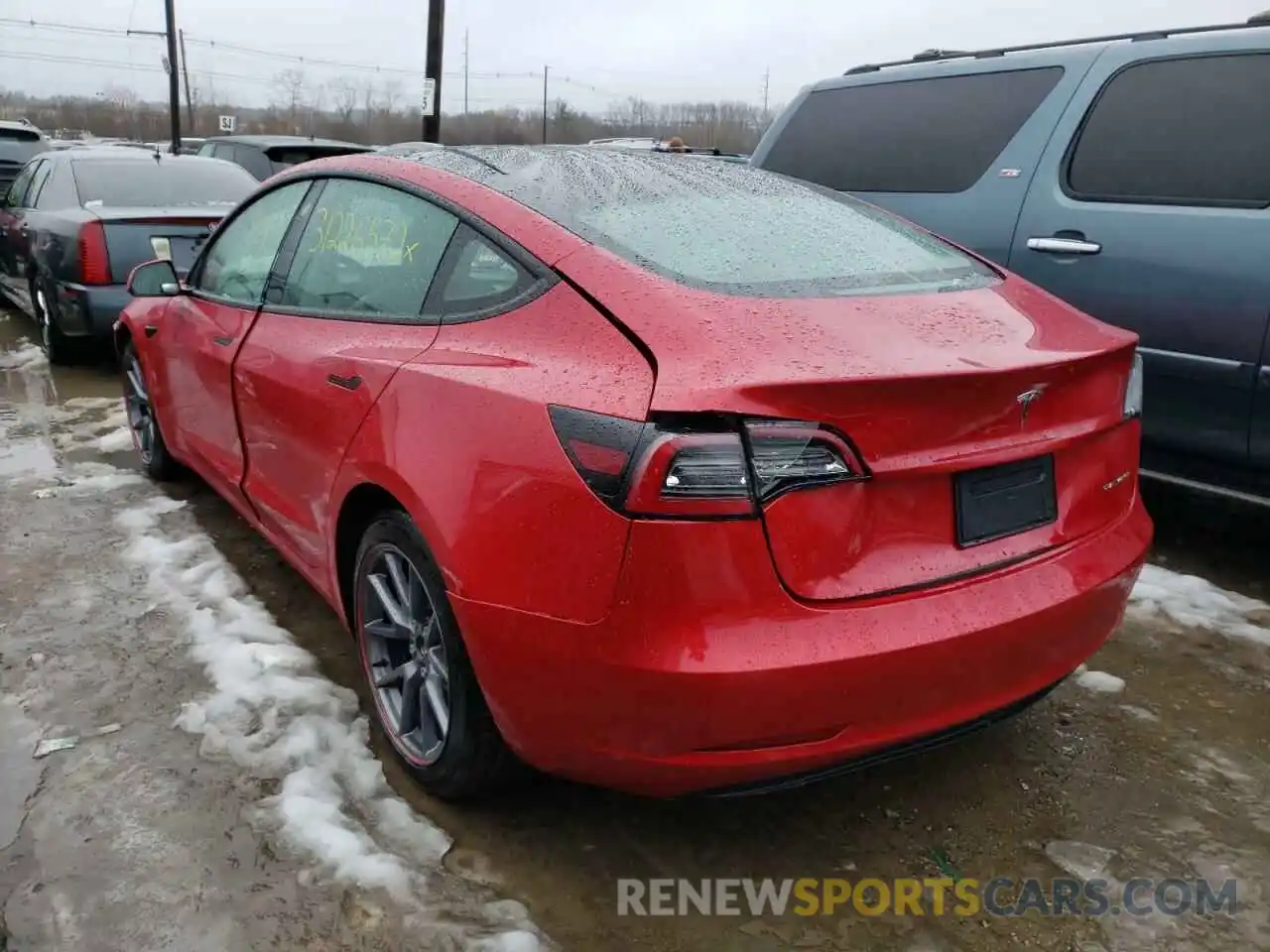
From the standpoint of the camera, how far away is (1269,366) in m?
3.30

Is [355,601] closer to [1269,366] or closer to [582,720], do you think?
[582,720]

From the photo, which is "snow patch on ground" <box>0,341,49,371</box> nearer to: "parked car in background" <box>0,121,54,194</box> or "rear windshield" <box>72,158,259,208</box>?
"rear windshield" <box>72,158,259,208</box>

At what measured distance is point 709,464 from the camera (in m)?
1.72

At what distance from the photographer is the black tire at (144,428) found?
4.58 metres

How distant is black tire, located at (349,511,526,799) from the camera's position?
2.18m

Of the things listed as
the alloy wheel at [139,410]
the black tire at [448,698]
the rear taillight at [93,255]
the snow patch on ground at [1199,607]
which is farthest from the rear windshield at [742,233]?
the rear taillight at [93,255]

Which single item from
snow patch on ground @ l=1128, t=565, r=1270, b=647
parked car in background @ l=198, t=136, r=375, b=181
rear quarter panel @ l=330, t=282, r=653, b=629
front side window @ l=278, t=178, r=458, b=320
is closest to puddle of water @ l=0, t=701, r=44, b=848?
rear quarter panel @ l=330, t=282, r=653, b=629

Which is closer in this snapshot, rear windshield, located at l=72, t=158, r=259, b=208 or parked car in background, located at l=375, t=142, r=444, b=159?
parked car in background, located at l=375, t=142, r=444, b=159

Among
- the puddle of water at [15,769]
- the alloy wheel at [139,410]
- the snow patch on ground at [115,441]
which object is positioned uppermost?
the alloy wheel at [139,410]

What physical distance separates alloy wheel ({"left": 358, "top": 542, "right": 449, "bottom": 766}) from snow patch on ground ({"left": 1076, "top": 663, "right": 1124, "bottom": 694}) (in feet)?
6.21

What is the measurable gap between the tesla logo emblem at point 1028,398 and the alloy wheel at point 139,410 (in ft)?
12.8

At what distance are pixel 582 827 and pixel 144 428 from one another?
340 cm

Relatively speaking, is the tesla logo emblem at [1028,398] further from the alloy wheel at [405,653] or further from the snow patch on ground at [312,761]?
the snow patch on ground at [312,761]

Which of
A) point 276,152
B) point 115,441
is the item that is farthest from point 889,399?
point 276,152
